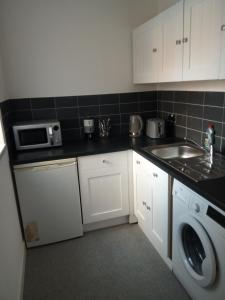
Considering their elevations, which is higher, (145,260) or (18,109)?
(18,109)

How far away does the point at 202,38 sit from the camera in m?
1.52

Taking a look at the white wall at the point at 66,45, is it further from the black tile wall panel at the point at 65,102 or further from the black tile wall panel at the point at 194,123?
the black tile wall panel at the point at 194,123

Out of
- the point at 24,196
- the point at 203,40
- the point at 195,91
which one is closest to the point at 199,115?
the point at 195,91

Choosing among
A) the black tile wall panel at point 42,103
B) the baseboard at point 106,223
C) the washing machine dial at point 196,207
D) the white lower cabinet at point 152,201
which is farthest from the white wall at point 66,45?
the washing machine dial at point 196,207

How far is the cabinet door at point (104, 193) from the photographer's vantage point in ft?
7.17

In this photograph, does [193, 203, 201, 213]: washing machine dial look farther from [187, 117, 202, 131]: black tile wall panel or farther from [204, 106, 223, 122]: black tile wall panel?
[187, 117, 202, 131]: black tile wall panel

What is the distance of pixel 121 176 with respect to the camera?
7.46 ft

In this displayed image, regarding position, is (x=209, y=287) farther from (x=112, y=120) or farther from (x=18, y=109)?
(x=18, y=109)

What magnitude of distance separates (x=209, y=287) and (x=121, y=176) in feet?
3.96

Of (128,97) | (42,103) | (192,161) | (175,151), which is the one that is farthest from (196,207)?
(42,103)

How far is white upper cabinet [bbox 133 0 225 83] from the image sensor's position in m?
1.41

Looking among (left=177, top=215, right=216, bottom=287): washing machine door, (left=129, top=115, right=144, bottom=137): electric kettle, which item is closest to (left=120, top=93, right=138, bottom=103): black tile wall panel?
(left=129, top=115, right=144, bottom=137): electric kettle

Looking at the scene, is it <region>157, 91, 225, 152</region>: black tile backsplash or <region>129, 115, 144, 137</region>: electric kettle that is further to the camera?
<region>129, 115, 144, 137</region>: electric kettle

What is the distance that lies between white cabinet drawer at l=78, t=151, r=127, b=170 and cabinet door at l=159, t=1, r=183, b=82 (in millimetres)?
841
